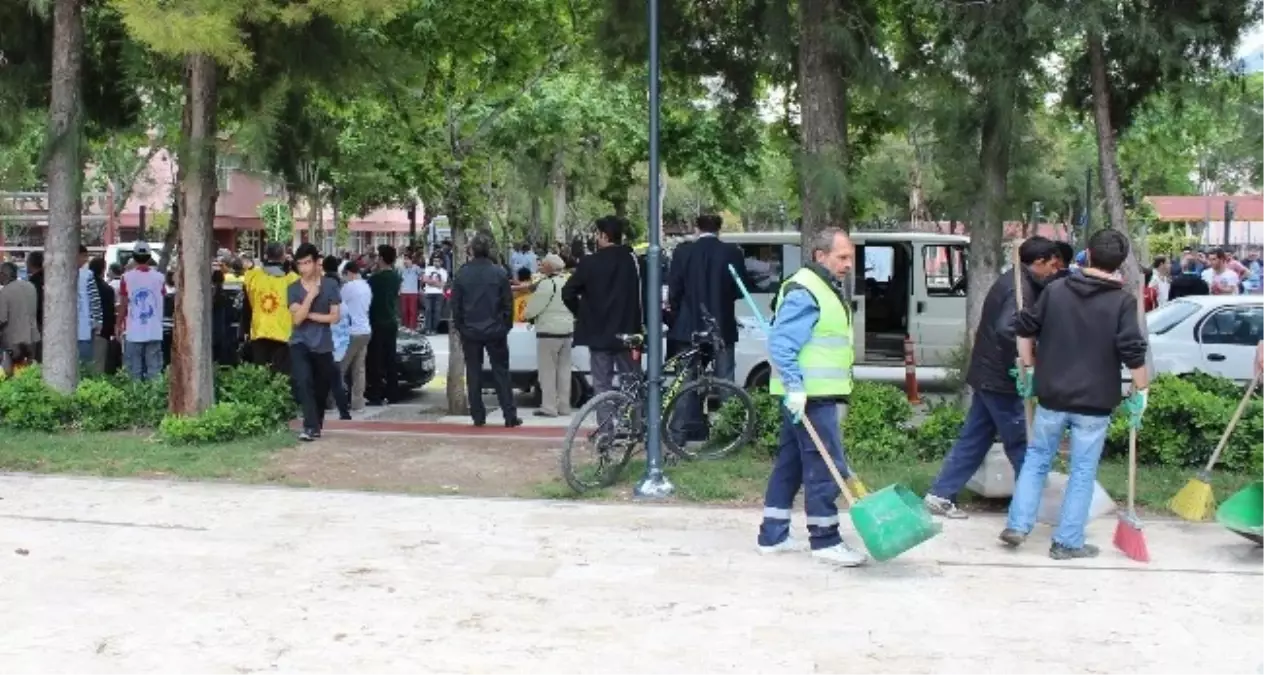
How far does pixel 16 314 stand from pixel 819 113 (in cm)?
836

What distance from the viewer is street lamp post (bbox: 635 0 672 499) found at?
8805 millimetres

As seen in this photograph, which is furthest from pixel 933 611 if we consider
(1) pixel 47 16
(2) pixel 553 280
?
(1) pixel 47 16

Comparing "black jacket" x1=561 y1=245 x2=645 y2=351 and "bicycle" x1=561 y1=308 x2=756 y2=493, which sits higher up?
"black jacket" x1=561 y1=245 x2=645 y2=351

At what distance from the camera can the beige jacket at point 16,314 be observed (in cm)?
1362

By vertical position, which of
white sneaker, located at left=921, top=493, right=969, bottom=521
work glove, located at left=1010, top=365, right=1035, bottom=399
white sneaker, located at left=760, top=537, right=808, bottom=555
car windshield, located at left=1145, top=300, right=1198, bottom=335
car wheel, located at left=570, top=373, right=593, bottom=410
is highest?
car windshield, located at left=1145, top=300, right=1198, bottom=335

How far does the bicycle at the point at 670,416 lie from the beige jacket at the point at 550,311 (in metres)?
2.71

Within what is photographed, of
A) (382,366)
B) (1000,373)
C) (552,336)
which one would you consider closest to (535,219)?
(382,366)

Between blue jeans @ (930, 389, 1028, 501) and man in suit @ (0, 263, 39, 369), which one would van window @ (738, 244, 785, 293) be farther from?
man in suit @ (0, 263, 39, 369)

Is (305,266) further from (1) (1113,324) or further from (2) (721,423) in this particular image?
(1) (1113,324)

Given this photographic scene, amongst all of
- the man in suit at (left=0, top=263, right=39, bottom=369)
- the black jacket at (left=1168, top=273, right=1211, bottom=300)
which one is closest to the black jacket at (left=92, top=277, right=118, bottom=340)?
the man in suit at (left=0, top=263, right=39, bottom=369)

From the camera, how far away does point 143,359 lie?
533 inches

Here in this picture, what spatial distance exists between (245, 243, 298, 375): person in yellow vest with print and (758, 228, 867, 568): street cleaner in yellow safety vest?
18.4ft

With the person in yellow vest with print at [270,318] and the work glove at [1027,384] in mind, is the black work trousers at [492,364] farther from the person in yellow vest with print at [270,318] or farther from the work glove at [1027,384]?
the work glove at [1027,384]

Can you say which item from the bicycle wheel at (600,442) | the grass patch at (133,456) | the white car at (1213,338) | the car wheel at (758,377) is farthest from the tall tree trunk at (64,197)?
the white car at (1213,338)
